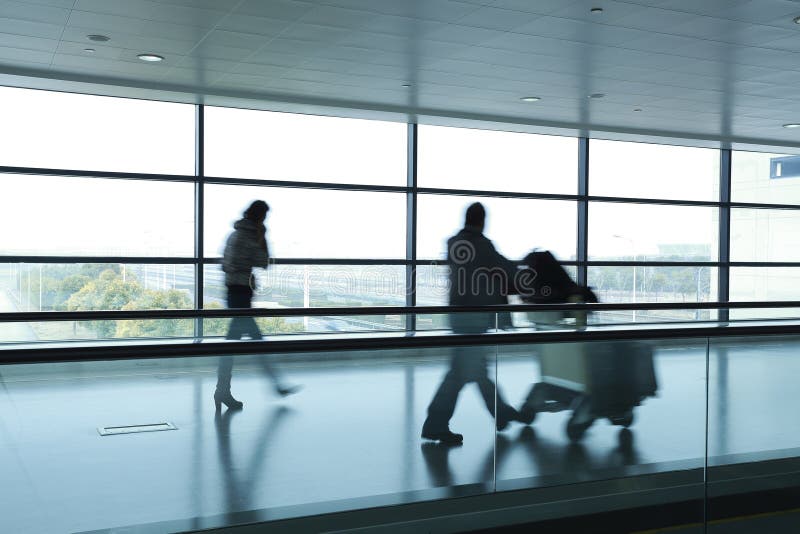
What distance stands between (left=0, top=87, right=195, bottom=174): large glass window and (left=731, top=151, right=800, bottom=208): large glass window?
853cm

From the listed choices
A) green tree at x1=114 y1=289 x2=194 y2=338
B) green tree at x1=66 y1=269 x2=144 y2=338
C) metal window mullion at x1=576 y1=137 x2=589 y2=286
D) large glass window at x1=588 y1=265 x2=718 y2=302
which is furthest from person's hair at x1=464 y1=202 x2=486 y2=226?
large glass window at x1=588 y1=265 x2=718 y2=302

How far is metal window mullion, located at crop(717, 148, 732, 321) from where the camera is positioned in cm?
1258

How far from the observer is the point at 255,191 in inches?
371

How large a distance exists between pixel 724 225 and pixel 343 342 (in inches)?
441

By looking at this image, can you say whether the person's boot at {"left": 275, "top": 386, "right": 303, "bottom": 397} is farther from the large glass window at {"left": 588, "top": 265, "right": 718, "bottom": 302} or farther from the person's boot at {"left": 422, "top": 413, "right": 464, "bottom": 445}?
the large glass window at {"left": 588, "top": 265, "right": 718, "bottom": 302}

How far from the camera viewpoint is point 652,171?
1201 centimetres

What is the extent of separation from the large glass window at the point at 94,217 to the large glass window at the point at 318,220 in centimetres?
34

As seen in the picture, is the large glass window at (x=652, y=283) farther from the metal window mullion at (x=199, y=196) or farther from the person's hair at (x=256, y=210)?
the person's hair at (x=256, y=210)

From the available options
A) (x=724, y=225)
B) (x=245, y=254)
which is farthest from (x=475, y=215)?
(x=724, y=225)

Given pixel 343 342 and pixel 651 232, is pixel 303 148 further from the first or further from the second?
pixel 343 342

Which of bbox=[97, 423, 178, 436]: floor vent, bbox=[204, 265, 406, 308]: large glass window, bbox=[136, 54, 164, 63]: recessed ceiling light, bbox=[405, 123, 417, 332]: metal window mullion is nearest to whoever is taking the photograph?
bbox=[97, 423, 178, 436]: floor vent

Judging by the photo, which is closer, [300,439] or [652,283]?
[300,439]

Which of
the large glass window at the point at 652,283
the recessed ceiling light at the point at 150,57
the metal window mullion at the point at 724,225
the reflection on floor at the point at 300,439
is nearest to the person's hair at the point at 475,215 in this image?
the reflection on floor at the point at 300,439

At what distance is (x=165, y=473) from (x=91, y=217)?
6302 millimetres
